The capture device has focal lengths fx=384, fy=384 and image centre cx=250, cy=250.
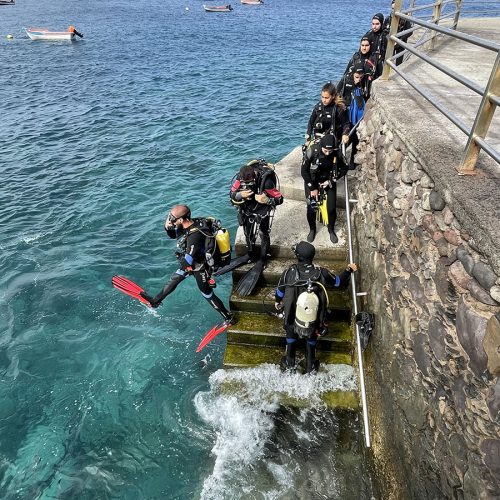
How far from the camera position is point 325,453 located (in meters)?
5.54

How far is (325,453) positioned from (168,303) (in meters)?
4.67

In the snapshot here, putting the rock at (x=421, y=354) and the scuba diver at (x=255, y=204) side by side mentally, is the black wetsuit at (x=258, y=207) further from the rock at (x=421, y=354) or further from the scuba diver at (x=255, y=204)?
the rock at (x=421, y=354)

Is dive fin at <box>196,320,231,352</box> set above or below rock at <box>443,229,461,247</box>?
below

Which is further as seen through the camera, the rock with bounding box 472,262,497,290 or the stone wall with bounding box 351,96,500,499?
the stone wall with bounding box 351,96,500,499

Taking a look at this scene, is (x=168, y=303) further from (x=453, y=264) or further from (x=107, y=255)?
(x=453, y=264)

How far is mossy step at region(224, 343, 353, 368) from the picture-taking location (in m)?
6.52

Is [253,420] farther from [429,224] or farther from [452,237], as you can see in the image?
[452,237]

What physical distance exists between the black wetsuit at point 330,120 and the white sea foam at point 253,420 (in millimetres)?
3964

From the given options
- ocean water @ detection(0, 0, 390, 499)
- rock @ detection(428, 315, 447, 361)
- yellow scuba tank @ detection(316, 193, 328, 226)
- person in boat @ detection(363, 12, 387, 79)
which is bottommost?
ocean water @ detection(0, 0, 390, 499)

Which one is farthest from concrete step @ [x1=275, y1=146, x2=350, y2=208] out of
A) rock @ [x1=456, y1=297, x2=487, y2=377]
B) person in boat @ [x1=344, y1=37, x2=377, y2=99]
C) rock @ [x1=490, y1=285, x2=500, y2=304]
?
rock @ [x1=490, y1=285, x2=500, y2=304]

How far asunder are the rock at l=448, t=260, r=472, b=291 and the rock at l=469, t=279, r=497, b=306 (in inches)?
2.8

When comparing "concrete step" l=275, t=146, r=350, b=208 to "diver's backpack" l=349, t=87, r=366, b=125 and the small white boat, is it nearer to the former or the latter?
"diver's backpack" l=349, t=87, r=366, b=125

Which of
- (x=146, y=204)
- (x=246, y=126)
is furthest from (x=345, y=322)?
(x=246, y=126)

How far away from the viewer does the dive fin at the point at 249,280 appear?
6883mm
